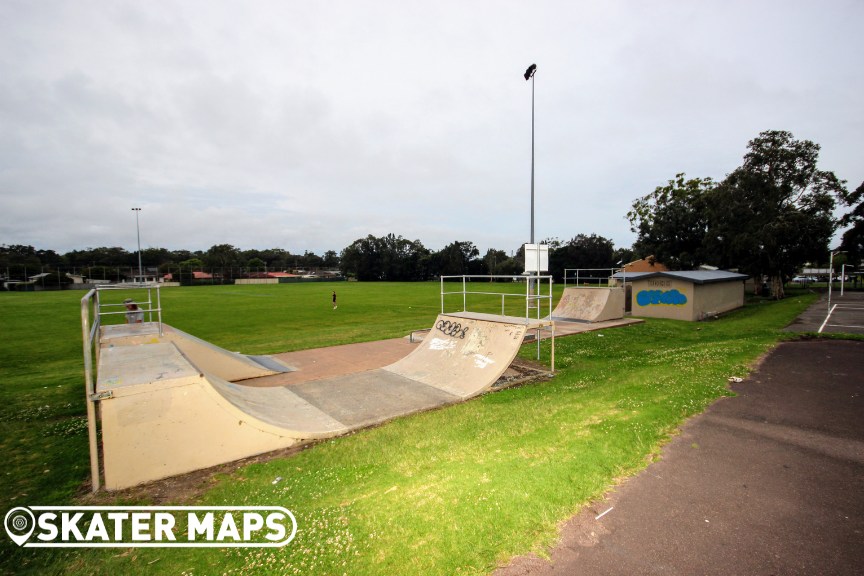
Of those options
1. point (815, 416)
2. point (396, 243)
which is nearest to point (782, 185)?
point (815, 416)

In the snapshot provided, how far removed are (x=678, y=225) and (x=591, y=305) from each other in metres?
27.0

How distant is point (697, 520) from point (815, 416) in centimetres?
422

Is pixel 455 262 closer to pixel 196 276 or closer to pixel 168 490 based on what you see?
pixel 196 276

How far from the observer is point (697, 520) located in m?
3.46

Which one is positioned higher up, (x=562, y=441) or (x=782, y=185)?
(x=782, y=185)

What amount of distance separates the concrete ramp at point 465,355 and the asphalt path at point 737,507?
11.8 ft

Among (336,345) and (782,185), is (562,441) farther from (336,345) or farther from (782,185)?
(782,185)

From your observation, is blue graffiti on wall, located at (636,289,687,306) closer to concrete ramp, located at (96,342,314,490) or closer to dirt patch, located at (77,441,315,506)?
concrete ramp, located at (96,342,314,490)

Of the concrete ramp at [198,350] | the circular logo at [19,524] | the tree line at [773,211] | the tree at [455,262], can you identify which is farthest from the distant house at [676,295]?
the tree at [455,262]

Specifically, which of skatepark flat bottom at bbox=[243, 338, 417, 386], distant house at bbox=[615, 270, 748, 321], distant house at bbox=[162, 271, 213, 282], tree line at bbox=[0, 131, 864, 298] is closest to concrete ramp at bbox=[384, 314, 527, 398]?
skatepark flat bottom at bbox=[243, 338, 417, 386]

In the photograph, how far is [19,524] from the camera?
382 centimetres

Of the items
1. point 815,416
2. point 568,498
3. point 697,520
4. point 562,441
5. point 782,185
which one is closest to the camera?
point 697,520

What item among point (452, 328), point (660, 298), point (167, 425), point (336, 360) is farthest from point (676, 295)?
point (167, 425)

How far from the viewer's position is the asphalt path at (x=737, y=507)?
296 centimetres
